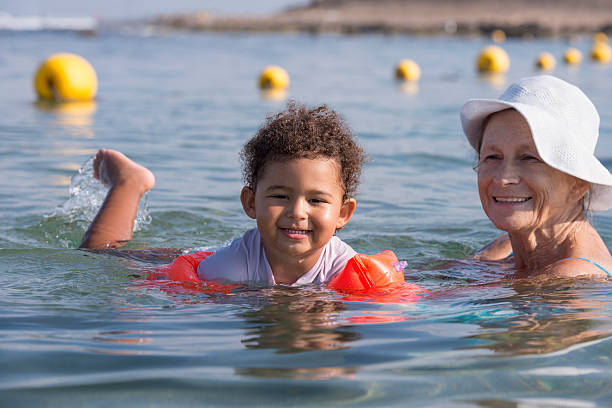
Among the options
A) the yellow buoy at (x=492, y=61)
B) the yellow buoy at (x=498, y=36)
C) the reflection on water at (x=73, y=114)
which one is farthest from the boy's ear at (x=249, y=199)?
the yellow buoy at (x=498, y=36)

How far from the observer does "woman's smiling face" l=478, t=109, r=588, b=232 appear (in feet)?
13.5

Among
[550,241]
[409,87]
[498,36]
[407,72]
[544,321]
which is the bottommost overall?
[544,321]

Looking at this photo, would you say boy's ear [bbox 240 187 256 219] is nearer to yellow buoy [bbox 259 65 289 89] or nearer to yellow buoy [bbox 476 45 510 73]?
yellow buoy [bbox 259 65 289 89]

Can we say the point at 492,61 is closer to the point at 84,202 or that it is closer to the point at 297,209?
the point at 84,202

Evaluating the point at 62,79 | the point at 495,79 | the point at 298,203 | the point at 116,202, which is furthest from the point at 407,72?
the point at 298,203

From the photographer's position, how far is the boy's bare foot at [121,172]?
225 inches

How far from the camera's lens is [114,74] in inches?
895

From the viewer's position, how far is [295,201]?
12.4 ft

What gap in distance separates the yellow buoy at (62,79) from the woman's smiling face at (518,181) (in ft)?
41.3

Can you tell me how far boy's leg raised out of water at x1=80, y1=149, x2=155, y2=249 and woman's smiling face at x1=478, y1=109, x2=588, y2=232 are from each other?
8.29 feet

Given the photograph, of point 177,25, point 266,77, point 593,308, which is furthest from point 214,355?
point 177,25

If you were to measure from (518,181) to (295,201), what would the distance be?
116cm

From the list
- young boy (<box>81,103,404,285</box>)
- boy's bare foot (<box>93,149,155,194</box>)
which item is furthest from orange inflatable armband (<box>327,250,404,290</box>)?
boy's bare foot (<box>93,149,155,194</box>)

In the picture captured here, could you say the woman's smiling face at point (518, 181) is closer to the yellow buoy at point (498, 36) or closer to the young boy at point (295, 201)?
the young boy at point (295, 201)
